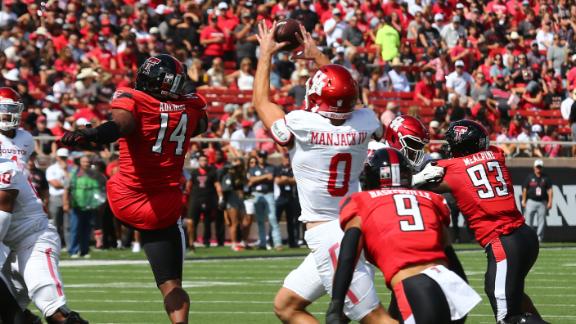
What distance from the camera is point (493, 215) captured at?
350 inches

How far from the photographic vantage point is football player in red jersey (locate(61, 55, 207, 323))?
8.00 meters

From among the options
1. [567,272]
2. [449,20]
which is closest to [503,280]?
[567,272]

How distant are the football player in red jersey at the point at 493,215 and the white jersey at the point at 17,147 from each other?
127 inches

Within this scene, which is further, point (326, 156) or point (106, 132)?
point (106, 132)

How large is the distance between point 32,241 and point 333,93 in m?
2.35

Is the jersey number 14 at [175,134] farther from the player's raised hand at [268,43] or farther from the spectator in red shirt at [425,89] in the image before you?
the spectator in red shirt at [425,89]

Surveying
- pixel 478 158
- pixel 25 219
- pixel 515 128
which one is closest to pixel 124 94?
pixel 25 219

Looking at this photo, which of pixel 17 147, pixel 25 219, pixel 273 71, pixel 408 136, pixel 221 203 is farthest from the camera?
pixel 273 71

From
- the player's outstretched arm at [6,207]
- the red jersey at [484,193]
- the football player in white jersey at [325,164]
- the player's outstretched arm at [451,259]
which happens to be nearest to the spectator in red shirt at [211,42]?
the red jersey at [484,193]

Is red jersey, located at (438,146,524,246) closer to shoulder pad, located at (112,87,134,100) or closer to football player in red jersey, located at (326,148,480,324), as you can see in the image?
shoulder pad, located at (112,87,134,100)

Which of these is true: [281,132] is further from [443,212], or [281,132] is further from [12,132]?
[12,132]

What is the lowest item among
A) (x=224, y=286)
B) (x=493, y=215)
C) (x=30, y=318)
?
(x=224, y=286)

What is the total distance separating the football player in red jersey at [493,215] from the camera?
870cm

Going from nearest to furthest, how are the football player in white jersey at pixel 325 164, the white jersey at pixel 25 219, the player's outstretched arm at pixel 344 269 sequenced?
the player's outstretched arm at pixel 344 269, the football player in white jersey at pixel 325 164, the white jersey at pixel 25 219
